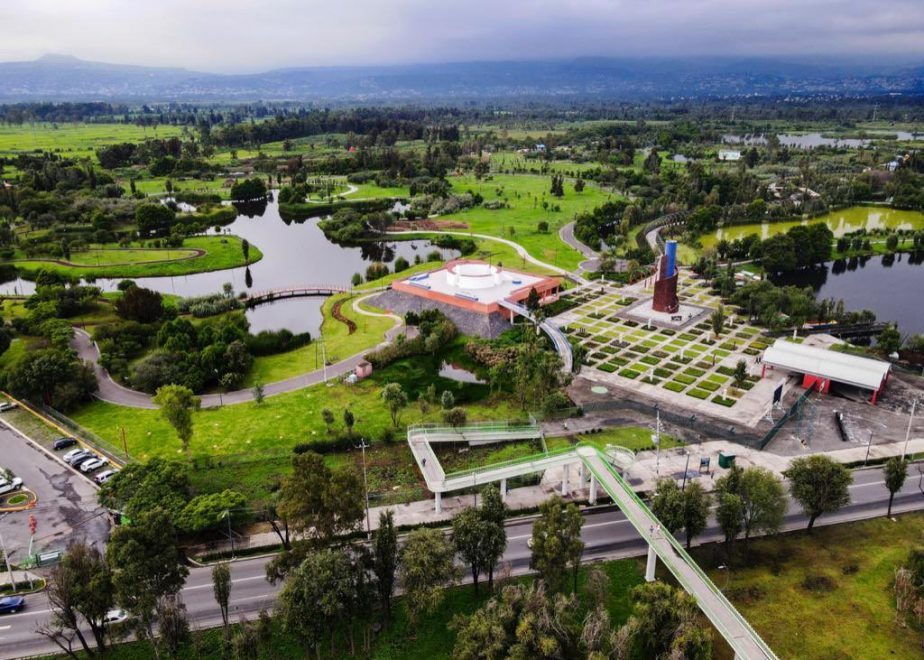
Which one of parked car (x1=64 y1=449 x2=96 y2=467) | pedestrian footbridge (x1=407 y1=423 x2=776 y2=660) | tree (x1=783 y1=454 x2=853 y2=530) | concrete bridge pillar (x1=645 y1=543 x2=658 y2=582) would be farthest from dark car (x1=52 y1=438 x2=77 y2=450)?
tree (x1=783 y1=454 x2=853 y2=530)

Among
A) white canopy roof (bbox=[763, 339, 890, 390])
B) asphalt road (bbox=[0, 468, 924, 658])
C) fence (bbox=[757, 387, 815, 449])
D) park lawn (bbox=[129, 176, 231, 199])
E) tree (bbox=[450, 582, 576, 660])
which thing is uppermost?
park lawn (bbox=[129, 176, 231, 199])

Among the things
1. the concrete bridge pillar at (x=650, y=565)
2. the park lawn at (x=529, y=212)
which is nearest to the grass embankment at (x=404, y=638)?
the concrete bridge pillar at (x=650, y=565)

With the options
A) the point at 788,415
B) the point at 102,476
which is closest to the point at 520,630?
the point at 102,476

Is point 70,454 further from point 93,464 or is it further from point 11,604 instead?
point 11,604

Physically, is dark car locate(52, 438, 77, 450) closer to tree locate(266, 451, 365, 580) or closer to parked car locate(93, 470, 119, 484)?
parked car locate(93, 470, 119, 484)

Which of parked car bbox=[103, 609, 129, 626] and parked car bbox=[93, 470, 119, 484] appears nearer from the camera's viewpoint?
parked car bbox=[103, 609, 129, 626]

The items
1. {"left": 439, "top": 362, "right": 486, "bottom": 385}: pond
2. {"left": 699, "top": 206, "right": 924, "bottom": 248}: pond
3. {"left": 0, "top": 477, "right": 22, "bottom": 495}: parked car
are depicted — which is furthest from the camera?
{"left": 699, "top": 206, "right": 924, "bottom": 248}: pond

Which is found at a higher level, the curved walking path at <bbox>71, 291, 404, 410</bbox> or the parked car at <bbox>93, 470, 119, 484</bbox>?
the curved walking path at <bbox>71, 291, 404, 410</bbox>

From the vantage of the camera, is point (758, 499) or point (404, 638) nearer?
point (404, 638)
